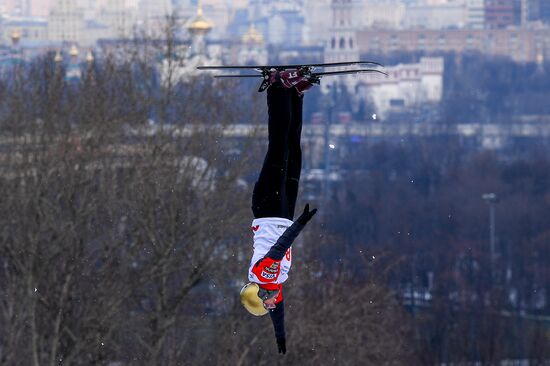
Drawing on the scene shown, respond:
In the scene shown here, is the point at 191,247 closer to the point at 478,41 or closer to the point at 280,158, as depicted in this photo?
the point at 280,158

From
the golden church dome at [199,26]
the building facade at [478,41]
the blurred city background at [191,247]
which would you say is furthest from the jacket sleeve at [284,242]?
the building facade at [478,41]

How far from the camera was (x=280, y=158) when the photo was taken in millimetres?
7762

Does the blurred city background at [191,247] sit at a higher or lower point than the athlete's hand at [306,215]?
lower

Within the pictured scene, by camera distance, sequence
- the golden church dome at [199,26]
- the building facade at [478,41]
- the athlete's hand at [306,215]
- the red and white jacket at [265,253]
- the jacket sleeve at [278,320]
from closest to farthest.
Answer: the athlete's hand at [306,215], the jacket sleeve at [278,320], the red and white jacket at [265,253], the golden church dome at [199,26], the building facade at [478,41]

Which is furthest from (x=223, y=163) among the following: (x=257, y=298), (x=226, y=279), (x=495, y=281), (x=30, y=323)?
(x=257, y=298)

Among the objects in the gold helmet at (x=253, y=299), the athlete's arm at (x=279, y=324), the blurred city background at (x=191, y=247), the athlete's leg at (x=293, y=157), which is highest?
the athlete's leg at (x=293, y=157)

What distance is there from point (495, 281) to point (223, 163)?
17550mm

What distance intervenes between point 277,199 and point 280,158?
19cm

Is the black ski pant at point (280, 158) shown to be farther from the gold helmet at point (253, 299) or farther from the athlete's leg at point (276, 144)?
the gold helmet at point (253, 299)

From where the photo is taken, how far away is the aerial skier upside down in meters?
7.72

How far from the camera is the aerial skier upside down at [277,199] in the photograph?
7719 mm

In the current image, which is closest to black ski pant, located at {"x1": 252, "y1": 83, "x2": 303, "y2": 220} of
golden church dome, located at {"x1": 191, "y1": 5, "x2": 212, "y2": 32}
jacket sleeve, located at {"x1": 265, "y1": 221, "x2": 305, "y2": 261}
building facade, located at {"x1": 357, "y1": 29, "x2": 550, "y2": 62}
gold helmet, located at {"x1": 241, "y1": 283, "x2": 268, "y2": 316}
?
jacket sleeve, located at {"x1": 265, "y1": 221, "x2": 305, "y2": 261}

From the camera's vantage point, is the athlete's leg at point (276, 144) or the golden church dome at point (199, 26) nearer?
the athlete's leg at point (276, 144)

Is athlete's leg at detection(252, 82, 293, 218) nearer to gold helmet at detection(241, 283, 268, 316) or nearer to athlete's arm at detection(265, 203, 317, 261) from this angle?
athlete's arm at detection(265, 203, 317, 261)
